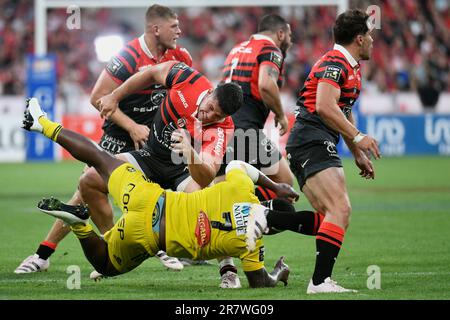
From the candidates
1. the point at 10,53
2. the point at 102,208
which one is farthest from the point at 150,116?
the point at 10,53

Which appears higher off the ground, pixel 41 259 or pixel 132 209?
pixel 132 209

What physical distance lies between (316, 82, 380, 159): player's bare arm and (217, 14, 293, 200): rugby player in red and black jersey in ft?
8.66

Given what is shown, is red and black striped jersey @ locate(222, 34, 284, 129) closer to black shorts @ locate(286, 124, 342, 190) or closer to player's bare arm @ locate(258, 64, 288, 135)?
player's bare arm @ locate(258, 64, 288, 135)

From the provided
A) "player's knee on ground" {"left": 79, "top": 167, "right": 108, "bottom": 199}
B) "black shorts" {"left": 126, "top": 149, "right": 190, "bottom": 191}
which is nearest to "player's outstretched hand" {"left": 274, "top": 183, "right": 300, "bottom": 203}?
"black shorts" {"left": 126, "top": 149, "right": 190, "bottom": 191}

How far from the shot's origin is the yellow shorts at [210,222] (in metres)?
7.10

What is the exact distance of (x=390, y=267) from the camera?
8570 mm

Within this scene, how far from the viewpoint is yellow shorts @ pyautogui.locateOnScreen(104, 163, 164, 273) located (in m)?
7.14

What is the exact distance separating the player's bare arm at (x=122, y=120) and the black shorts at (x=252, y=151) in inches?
54.3

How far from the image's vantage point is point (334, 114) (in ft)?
23.7

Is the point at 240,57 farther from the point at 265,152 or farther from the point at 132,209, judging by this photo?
the point at 132,209

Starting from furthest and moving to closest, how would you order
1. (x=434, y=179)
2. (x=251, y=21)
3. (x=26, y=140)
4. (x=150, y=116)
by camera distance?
(x=251, y=21), (x=26, y=140), (x=434, y=179), (x=150, y=116)

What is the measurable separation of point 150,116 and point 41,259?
187 centimetres

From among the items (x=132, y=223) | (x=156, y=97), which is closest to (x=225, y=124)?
(x=132, y=223)

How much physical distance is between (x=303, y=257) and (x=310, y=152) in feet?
7.41
